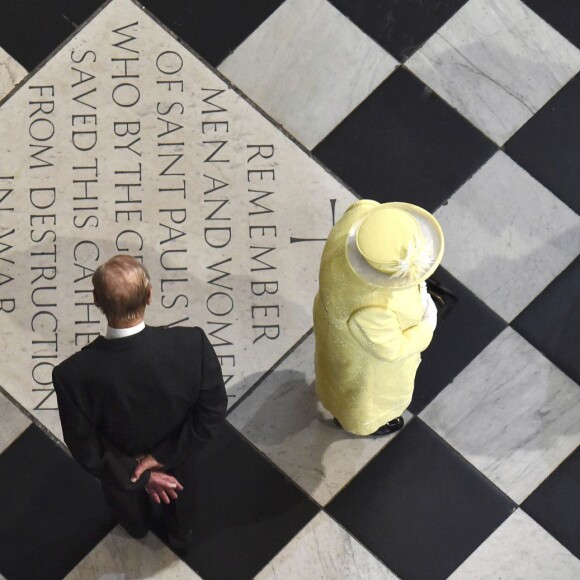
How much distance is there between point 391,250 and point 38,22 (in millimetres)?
2106

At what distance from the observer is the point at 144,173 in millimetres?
3166

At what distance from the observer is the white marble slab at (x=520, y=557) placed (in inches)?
120

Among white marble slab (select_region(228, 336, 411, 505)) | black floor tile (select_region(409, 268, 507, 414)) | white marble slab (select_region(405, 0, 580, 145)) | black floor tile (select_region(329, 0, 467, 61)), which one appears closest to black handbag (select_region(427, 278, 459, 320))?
black floor tile (select_region(409, 268, 507, 414))

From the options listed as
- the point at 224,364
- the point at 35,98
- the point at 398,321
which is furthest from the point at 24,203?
the point at 398,321

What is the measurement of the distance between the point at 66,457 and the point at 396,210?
176 cm

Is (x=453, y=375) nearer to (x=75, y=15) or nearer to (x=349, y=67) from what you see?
(x=349, y=67)

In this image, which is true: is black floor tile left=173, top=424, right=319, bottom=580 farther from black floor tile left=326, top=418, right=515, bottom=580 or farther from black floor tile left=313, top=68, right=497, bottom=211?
black floor tile left=313, top=68, right=497, bottom=211

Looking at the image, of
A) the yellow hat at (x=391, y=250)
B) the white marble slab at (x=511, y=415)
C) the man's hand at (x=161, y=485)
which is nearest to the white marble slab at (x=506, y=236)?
the white marble slab at (x=511, y=415)

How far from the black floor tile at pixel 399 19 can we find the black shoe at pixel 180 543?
6.81 ft

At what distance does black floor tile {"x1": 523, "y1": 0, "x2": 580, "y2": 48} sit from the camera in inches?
130

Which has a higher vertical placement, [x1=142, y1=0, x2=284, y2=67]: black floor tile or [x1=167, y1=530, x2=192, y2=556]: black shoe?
[x1=142, y1=0, x2=284, y2=67]: black floor tile

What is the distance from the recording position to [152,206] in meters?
3.15

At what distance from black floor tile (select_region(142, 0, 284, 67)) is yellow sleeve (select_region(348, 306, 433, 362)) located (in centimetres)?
163

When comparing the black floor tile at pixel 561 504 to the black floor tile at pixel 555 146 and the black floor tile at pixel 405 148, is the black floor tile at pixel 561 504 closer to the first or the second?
the black floor tile at pixel 555 146
